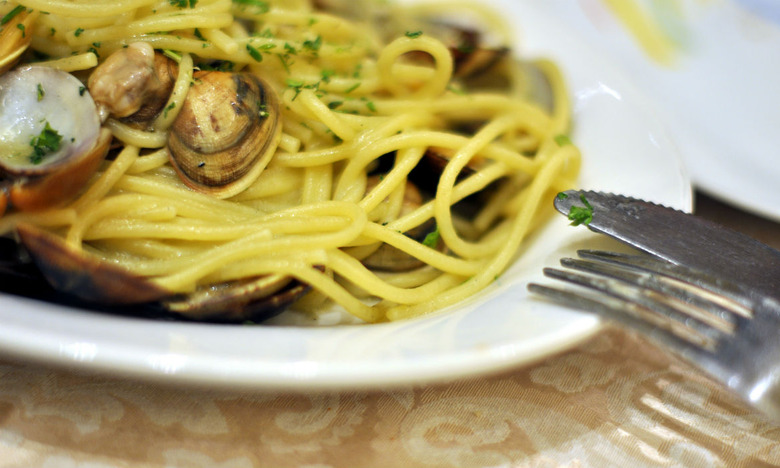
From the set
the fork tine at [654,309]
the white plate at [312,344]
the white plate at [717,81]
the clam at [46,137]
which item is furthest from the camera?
the white plate at [717,81]

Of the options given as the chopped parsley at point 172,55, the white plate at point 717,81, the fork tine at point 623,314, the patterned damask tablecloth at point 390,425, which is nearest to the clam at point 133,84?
the chopped parsley at point 172,55

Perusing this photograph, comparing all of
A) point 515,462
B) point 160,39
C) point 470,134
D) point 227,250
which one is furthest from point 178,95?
point 515,462

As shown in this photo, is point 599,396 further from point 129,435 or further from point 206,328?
point 129,435

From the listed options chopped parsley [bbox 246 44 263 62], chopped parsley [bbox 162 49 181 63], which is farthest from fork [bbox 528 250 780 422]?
chopped parsley [bbox 162 49 181 63]

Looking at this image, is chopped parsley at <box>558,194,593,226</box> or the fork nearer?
the fork

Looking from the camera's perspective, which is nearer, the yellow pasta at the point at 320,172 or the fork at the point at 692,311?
the fork at the point at 692,311

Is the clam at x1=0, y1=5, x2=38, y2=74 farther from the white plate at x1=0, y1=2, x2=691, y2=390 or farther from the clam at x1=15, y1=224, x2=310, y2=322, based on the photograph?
the white plate at x1=0, y1=2, x2=691, y2=390

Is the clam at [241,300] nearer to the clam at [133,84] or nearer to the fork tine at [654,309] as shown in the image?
the clam at [133,84]
